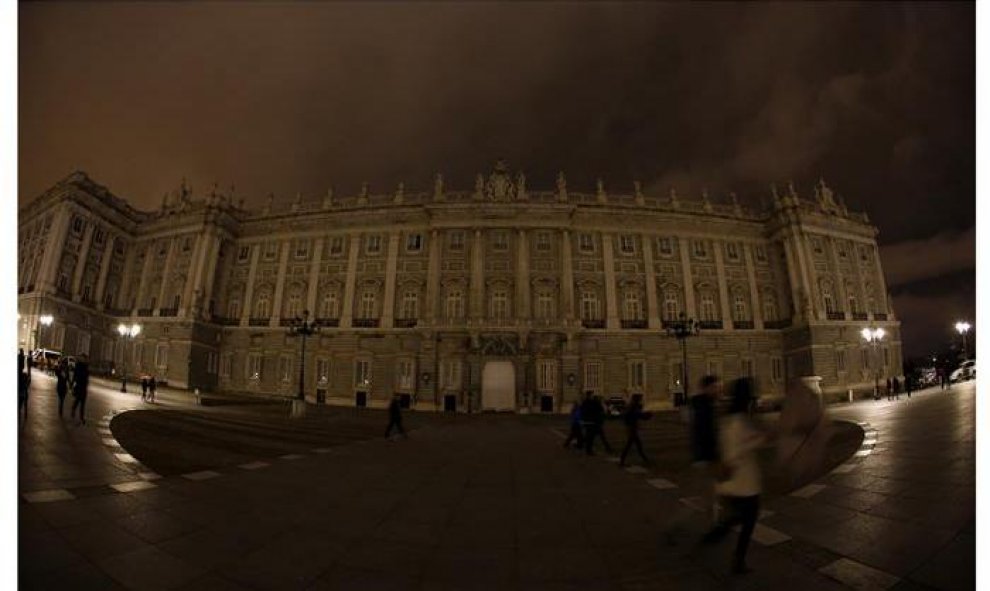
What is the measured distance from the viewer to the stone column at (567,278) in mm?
33094

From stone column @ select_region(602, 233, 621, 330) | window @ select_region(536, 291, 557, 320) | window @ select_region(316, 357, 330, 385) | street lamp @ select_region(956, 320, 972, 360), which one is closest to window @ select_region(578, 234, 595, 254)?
stone column @ select_region(602, 233, 621, 330)

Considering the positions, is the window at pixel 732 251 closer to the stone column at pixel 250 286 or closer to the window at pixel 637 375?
the window at pixel 637 375

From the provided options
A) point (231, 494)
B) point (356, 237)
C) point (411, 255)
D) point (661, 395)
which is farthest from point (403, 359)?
point (231, 494)

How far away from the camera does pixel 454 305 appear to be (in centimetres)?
3441

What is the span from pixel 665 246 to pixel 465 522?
28324 millimetres

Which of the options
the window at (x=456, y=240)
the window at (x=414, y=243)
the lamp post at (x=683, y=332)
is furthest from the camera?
the window at (x=414, y=243)

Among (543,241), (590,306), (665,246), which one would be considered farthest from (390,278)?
(665,246)

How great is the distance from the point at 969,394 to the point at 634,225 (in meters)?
29.2

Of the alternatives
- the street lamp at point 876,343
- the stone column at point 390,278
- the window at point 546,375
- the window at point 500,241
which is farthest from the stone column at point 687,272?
the stone column at point 390,278

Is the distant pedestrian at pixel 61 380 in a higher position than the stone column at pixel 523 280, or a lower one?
lower

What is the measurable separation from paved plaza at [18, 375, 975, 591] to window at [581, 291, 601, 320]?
25.9 meters

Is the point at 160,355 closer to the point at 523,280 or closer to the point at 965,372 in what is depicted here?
the point at 965,372

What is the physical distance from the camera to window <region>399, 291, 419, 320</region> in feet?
116

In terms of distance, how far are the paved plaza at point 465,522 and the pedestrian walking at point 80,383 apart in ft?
0.79
